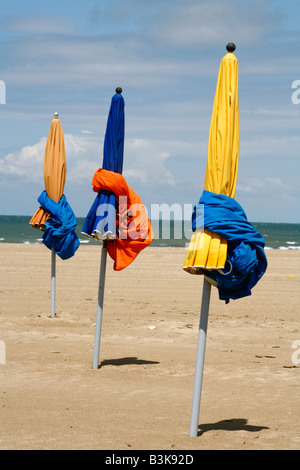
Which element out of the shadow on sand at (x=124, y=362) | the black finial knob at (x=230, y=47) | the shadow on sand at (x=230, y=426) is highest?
the black finial knob at (x=230, y=47)

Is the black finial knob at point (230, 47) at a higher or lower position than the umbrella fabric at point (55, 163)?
higher

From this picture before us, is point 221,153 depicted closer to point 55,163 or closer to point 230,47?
point 230,47

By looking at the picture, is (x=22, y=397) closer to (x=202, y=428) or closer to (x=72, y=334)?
(x=202, y=428)

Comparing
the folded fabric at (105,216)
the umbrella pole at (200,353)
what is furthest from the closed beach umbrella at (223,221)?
the folded fabric at (105,216)

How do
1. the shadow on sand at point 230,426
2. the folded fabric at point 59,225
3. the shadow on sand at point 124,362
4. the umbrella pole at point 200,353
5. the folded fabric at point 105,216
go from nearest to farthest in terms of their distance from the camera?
the umbrella pole at point 200,353 → the shadow on sand at point 230,426 → the folded fabric at point 105,216 → the shadow on sand at point 124,362 → the folded fabric at point 59,225

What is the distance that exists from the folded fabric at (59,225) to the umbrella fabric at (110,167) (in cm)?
354

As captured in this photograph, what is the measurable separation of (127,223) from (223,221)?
3.41 m

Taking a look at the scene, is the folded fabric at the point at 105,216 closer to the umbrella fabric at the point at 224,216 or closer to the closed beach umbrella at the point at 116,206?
the closed beach umbrella at the point at 116,206

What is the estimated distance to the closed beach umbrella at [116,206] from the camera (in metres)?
9.27

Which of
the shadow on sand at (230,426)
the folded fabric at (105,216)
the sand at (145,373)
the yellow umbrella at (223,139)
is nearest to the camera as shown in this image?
the yellow umbrella at (223,139)

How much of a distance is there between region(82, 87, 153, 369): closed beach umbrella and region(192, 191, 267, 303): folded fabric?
3.04 meters

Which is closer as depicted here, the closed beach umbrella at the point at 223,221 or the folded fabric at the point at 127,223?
the closed beach umbrella at the point at 223,221

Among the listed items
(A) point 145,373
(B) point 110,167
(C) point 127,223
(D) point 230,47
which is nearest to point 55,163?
(B) point 110,167
